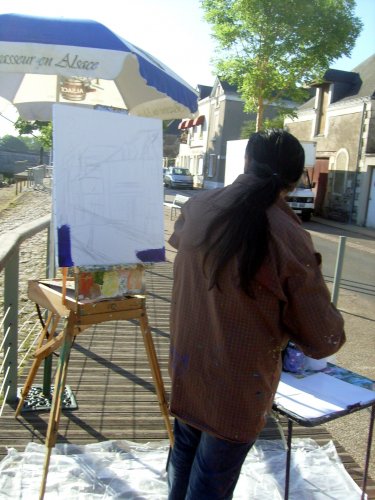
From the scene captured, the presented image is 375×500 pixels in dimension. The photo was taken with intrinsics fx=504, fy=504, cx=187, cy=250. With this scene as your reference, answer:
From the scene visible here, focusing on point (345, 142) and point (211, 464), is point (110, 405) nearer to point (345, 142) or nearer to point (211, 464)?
point (211, 464)

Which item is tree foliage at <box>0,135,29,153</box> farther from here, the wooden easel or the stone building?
the wooden easel

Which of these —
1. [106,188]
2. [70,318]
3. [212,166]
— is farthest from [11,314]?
[212,166]

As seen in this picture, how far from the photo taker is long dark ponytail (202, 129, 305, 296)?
1.54m

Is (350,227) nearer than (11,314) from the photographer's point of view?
No

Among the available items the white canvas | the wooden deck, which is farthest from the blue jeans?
the wooden deck

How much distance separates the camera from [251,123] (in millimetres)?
30234

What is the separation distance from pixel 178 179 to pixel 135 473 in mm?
33419

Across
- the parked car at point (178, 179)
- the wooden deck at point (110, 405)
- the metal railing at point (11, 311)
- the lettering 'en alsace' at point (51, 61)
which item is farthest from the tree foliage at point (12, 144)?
the lettering 'en alsace' at point (51, 61)

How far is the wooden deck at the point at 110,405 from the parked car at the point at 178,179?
3091cm

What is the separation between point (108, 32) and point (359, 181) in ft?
60.6

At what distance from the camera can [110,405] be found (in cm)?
344

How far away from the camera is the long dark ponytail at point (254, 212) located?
1536 mm

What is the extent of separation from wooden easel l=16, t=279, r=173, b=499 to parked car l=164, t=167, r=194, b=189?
3281cm

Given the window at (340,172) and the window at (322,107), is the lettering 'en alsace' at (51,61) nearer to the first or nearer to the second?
the window at (340,172)
